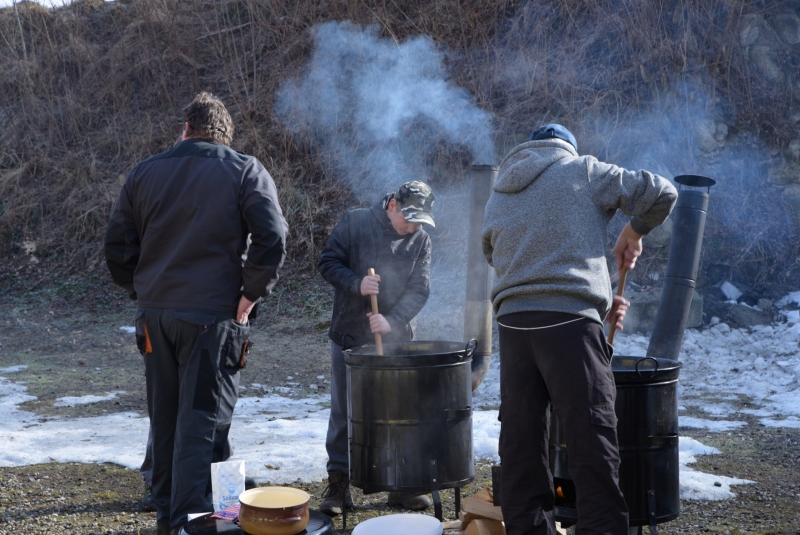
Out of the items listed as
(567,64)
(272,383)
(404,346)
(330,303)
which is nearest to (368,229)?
(404,346)

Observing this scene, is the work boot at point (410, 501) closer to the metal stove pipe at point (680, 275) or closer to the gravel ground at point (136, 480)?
the gravel ground at point (136, 480)

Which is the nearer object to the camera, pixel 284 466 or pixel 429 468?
pixel 429 468

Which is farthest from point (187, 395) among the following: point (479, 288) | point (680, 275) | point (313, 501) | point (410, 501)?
point (680, 275)

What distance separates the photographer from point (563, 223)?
10.0 ft

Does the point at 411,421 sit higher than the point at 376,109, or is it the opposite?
Answer: the point at 376,109

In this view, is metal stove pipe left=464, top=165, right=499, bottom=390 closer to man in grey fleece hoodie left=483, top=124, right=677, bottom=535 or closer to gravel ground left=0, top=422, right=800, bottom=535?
gravel ground left=0, top=422, right=800, bottom=535

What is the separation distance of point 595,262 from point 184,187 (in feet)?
6.35

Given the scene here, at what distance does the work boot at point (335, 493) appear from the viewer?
13.8 feet

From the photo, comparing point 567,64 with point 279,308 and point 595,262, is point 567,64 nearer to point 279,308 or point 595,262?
point 279,308

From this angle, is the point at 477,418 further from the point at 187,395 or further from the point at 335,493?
the point at 187,395

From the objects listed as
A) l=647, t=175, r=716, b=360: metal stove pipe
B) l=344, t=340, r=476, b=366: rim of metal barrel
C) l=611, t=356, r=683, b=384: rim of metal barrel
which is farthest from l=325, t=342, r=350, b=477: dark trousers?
l=647, t=175, r=716, b=360: metal stove pipe

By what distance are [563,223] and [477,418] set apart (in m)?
3.30

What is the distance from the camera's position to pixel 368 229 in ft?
14.7

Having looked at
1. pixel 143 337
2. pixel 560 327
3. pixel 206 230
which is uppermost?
pixel 206 230
